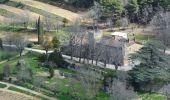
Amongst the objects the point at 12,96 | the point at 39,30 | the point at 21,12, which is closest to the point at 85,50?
the point at 39,30

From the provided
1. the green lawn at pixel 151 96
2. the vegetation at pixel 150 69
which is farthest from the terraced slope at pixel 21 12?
the green lawn at pixel 151 96

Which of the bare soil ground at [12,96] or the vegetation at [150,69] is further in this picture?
the vegetation at [150,69]

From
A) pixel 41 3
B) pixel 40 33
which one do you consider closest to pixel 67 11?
pixel 41 3

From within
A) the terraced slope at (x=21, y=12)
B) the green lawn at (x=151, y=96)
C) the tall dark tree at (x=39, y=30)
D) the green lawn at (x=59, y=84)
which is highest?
the terraced slope at (x=21, y=12)

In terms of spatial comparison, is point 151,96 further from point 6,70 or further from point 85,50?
point 6,70

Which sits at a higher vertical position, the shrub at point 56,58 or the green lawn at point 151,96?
the shrub at point 56,58

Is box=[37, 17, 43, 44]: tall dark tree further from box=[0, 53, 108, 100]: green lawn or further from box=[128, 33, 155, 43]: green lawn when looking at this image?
box=[128, 33, 155, 43]: green lawn

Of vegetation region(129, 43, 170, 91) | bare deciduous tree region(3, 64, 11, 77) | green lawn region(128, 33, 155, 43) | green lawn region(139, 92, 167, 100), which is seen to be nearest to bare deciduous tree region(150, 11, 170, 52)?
green lawn region(128, 33, 155, 43)

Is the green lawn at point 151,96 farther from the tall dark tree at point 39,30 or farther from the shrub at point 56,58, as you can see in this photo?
the tall dark tree at point 39,30

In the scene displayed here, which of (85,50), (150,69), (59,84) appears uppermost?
(85,50)

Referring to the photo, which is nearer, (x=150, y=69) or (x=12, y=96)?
(x=12, y=96)

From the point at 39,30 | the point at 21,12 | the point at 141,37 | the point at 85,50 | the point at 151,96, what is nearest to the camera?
the point at 151,96
